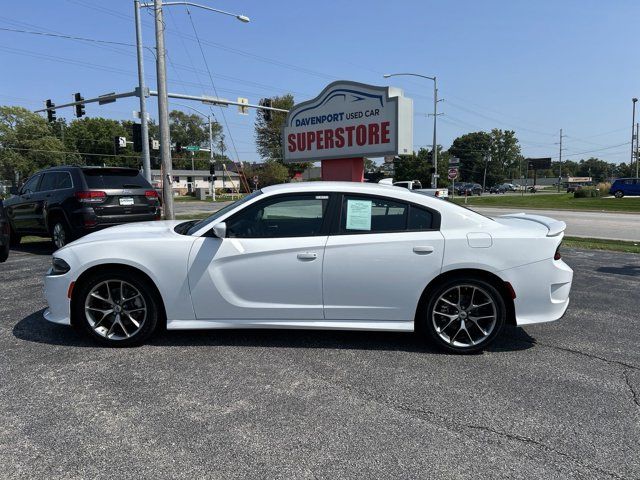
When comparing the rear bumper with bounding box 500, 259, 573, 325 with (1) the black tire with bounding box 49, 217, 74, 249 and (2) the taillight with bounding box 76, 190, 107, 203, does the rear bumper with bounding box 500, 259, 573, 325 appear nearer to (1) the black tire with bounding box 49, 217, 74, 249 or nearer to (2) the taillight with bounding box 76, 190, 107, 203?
(2) the taillight with bounding box 76, 190, 107, 203

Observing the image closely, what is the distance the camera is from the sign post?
10.5m

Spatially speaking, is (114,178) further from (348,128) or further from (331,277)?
(331,277)

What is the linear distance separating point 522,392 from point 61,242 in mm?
→ 8749

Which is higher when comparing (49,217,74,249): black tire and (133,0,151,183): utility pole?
(133,0,151,183): utility pole

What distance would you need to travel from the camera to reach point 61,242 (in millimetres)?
8992

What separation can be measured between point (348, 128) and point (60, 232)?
6.82 metres

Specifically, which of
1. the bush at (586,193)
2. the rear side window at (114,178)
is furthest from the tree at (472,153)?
the rear side window at (114,178)

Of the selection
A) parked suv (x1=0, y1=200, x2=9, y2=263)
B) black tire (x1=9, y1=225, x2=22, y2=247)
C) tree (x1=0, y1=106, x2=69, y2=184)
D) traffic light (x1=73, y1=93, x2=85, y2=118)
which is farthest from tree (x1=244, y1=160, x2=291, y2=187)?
parked suv (x1=0, y1=200, x2=9, y2=263)

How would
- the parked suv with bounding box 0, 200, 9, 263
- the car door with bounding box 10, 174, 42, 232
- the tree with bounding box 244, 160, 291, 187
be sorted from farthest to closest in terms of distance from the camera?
the tree with bounding box 244, 160, 291, 187 → the car door with bounding box 10, 174, 42, 232 → the parked suv with bounding box 0, 200, 9, 263

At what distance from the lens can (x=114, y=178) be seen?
358 inches

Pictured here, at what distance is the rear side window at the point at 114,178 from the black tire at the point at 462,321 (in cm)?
718

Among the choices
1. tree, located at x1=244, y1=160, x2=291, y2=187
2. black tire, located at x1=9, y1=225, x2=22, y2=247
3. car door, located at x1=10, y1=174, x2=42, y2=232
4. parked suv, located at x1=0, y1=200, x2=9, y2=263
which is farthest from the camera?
tree, located at x1=244, y1=160, x2=291, y2=187

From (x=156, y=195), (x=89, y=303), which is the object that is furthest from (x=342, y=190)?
(x=156, y=195)

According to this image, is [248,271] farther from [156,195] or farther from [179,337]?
[156,195]
